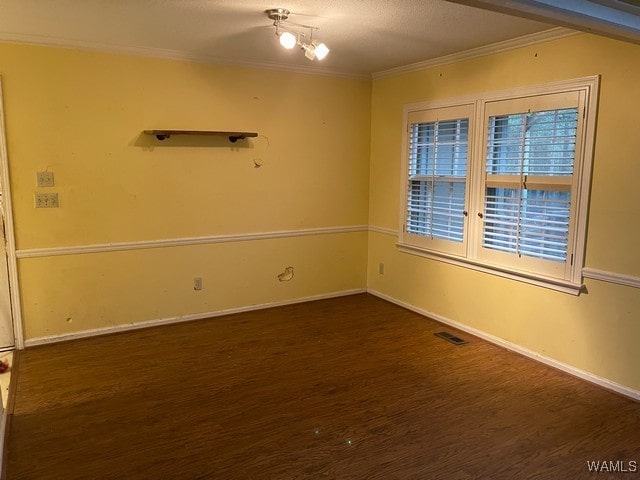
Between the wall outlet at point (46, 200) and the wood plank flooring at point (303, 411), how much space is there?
1132mm

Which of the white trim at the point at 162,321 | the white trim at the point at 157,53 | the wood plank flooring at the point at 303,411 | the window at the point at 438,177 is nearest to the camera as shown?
the wood plank flooring at the point at 303,411

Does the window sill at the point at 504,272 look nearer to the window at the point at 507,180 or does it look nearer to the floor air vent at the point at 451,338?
the window at the point at 507,180

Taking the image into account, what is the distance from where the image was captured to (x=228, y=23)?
123 inches

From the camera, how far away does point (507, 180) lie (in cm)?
357

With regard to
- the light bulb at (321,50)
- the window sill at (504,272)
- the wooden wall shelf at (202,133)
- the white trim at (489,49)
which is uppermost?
the white trim at (489,49)

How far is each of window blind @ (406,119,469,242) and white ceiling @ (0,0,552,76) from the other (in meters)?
0.64

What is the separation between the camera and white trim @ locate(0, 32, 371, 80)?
135 inches

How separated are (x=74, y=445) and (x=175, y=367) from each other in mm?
977

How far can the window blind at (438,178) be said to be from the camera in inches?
159

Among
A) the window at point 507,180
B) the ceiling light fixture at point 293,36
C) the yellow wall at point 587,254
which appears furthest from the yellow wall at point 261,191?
the ceiling light fixture at point 293,36

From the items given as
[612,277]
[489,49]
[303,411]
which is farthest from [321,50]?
[612,277]

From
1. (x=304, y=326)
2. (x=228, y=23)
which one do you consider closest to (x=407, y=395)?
(x=304, y=326)

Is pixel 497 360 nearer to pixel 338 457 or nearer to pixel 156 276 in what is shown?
pixel 338 457

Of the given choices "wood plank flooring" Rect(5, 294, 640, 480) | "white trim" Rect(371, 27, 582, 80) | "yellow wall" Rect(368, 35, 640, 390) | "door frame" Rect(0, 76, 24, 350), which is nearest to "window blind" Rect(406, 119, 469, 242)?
"yellow wall" Rect(368, 35, 640, 390)
